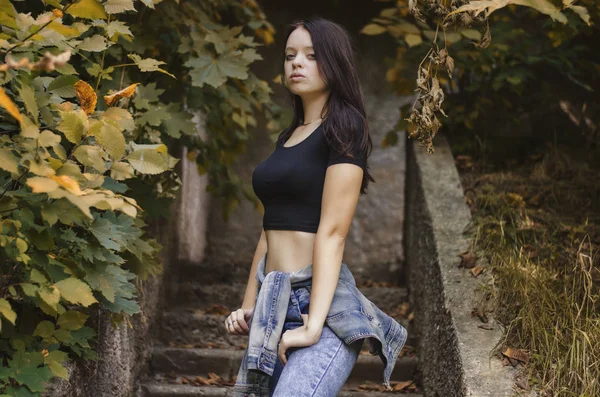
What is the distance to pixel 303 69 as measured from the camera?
7.63 ft

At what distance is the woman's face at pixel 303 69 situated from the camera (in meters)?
2.33

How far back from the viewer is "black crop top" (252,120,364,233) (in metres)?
2.22

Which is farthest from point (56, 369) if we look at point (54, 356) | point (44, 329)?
point (44, 329)

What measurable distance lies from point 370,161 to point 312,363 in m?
5.15

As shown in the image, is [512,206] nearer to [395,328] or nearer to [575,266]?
[575,266]

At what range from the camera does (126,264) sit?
310cm

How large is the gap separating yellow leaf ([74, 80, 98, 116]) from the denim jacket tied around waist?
0.72 meters

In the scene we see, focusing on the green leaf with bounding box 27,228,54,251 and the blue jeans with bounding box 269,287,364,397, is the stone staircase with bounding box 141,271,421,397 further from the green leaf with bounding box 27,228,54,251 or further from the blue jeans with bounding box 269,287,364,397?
the green leaf with bounding box 27,228,54,251

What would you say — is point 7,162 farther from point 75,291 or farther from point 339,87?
point 339,87

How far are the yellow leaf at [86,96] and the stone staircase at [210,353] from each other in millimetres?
1954

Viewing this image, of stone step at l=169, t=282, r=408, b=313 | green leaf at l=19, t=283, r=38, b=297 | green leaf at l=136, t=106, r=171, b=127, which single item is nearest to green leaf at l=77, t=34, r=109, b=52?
green leaf at l=19, t=283, r=38, b=297

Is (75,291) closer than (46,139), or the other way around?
(46,139)

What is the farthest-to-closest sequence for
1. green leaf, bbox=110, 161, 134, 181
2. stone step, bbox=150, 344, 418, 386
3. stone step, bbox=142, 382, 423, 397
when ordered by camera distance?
1. stone step, bbox=150, 344, 418, 386
2. stone step, bbox=142, 382, 423, 397
3. green leaf, bbox=110, 161, 134, 181

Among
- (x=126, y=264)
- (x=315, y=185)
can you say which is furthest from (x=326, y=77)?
(x=126, y=264)
